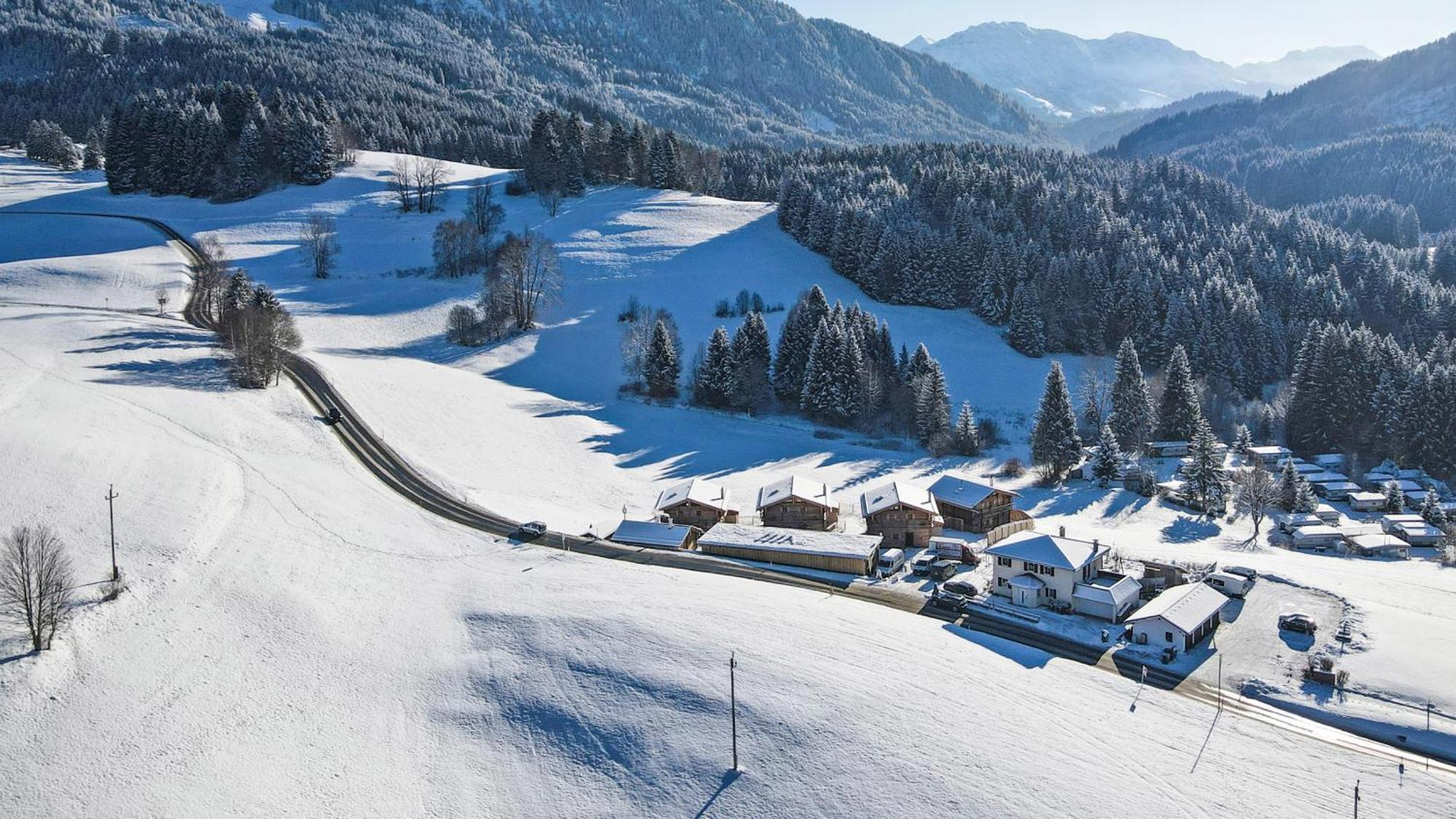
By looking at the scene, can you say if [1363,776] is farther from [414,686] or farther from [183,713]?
[183,713]

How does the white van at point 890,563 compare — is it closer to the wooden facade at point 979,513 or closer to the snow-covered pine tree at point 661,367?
the wooden facade at point 979,513

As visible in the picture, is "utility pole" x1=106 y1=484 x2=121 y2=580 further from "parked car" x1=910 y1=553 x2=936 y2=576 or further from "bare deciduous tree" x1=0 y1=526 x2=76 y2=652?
"parked car" x1=910 y1=553 x2=936 y2=576

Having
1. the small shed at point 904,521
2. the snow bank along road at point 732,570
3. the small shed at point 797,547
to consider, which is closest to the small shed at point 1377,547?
the small shed at point 904,521

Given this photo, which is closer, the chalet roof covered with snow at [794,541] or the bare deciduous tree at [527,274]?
the chalet roof covered with snow at [794,541]

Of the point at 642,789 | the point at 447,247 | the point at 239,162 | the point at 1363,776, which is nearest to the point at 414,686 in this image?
the point at 642,789

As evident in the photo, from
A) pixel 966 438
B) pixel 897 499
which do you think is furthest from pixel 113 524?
pixel 966 438

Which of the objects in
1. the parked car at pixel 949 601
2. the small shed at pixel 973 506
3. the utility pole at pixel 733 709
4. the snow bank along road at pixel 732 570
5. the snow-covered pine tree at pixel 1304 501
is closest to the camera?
the utility pole at pixel 733 709
